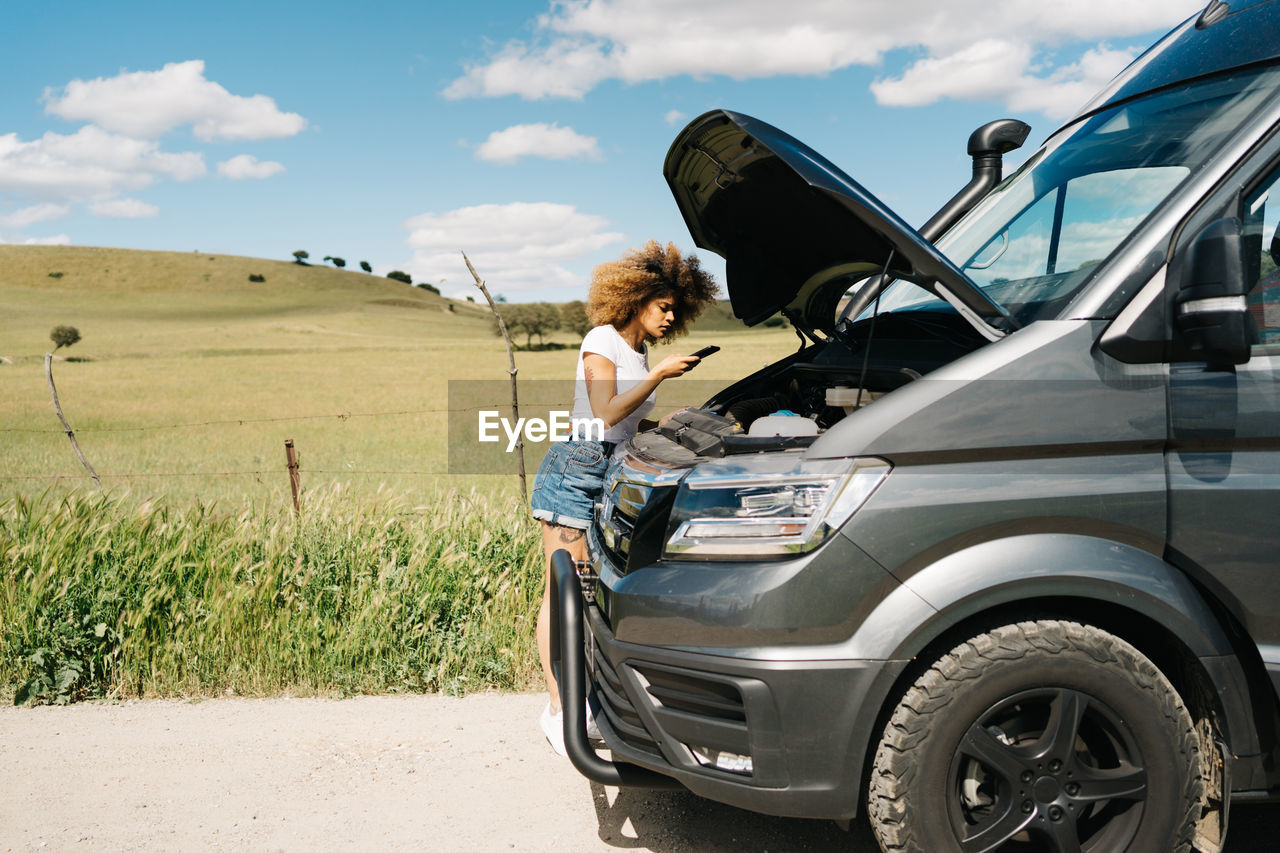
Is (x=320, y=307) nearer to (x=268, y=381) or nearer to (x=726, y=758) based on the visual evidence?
(x=268, y=381)

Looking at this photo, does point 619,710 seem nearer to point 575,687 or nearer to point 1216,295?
point 575,687

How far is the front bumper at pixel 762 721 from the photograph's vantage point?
2.42 meters

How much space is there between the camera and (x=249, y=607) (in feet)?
16.5

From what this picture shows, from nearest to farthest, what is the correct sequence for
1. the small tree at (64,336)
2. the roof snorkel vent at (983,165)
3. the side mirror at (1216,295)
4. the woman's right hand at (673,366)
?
the side mirror at (1216,295) → the woman's right hand at (673,366) → the roof snorkel vent at (983,165) → the small tree at (64,336)

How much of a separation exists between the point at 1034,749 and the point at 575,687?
127 cm

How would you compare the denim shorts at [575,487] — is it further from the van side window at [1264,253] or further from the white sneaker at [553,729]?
the van side window at [1264,253]

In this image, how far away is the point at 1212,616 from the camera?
2.55m

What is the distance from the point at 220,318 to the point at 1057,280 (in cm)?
10241

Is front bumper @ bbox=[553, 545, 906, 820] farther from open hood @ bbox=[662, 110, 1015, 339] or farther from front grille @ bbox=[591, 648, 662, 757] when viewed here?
open hood @ bbox=[662, 110, 1015, 339]

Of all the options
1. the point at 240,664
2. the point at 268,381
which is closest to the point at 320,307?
the point at 268,381

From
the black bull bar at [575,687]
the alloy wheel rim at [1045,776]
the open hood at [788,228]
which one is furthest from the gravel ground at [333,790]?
the open hood at [788,228]

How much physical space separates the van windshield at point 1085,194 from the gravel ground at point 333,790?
6.44ft

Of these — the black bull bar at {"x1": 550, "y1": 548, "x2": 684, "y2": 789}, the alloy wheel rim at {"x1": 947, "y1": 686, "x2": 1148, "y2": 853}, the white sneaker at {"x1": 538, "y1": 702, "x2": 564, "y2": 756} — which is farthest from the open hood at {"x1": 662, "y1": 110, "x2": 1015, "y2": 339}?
the white sneaker at {"x1": 538, "y1": 702, "x2": 564, "y2": 756}

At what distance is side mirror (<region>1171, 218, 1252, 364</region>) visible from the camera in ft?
7.71
